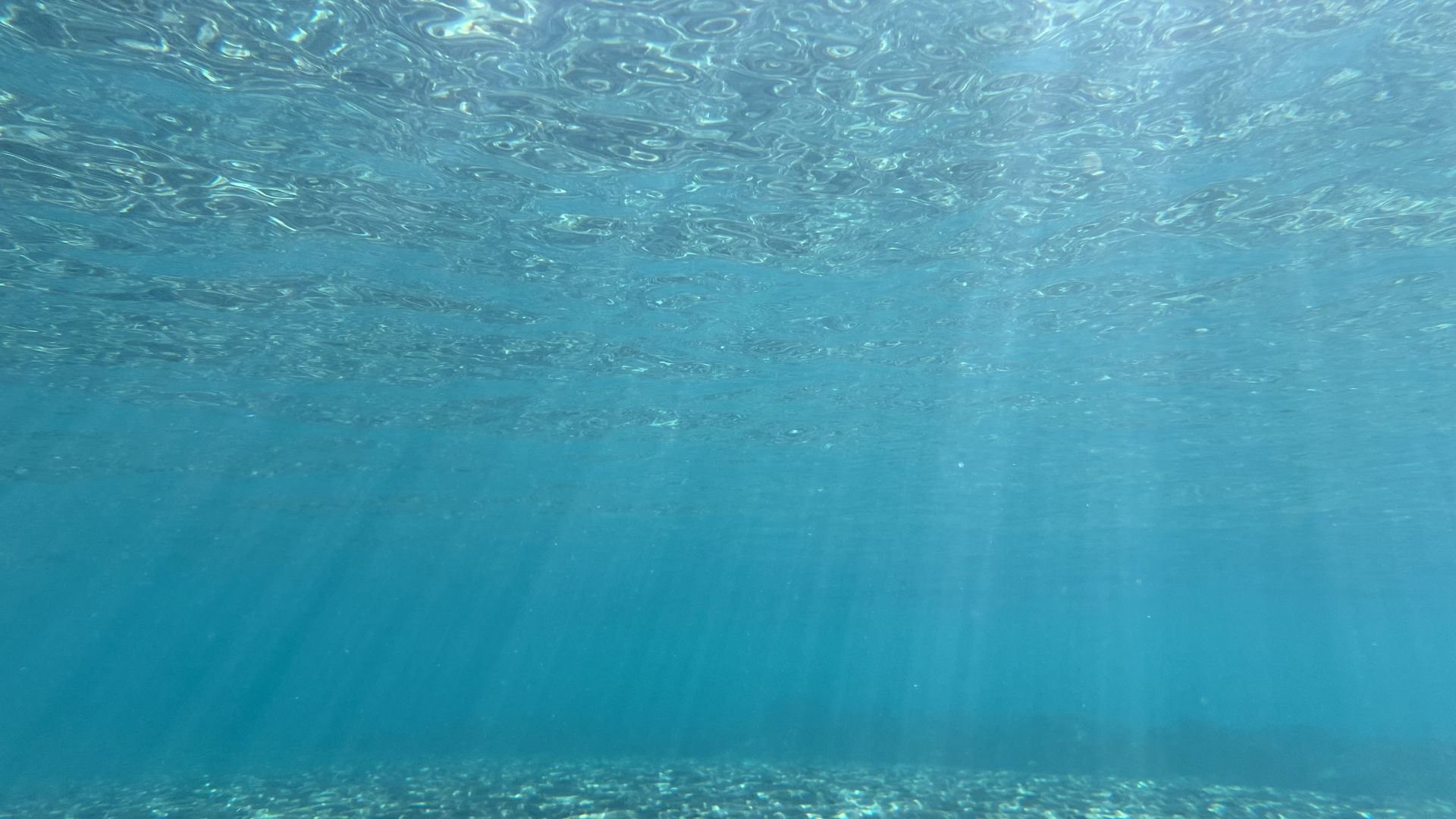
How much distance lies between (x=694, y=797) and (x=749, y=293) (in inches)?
429

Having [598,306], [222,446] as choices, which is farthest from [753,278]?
[222,446]

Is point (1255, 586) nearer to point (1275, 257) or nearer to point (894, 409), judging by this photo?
point (894, 409)

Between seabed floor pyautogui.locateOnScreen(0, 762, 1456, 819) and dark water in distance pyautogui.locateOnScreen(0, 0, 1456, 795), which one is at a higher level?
dark water in distance pyautogui.locateOnScreen(0, 0, 1456, 795)

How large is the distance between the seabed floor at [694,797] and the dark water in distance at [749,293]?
21.7 feet

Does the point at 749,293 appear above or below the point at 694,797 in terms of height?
above

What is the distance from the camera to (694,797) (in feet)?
52.6

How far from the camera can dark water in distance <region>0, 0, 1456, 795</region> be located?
10320 millimetres

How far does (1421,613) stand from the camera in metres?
79.2

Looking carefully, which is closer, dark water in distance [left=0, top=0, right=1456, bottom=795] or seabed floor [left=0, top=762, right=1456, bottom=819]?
dark water in distance [left=0, top=0, right=1456, bottom=795]

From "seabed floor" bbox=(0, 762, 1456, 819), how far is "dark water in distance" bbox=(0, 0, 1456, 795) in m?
6.60

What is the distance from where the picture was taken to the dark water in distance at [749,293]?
10.3m

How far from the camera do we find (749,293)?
1836 centimetres

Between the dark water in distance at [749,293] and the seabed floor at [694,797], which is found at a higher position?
the dark water in distance at [749,293]

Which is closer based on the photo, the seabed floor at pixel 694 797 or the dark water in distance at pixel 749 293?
the dark water in distance at pixel 749 293
